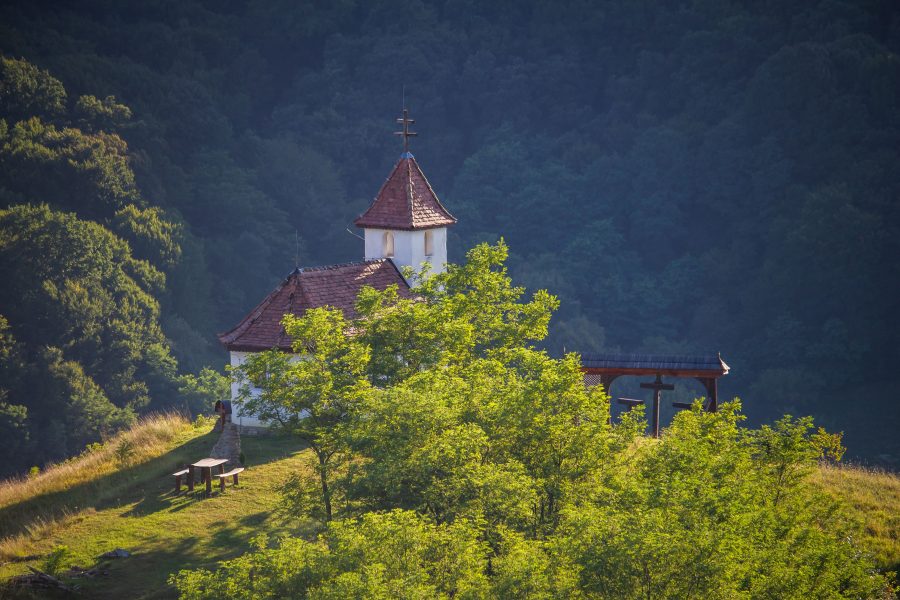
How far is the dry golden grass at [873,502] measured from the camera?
24828 millimetres

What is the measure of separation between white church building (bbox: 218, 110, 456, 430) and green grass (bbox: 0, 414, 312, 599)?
2616 mm

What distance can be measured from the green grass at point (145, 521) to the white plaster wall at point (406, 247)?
9.40 metres

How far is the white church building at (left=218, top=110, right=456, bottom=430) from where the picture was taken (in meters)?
32.8

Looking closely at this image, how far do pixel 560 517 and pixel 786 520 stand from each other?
4.04 metres

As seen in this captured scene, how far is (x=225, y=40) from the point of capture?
91.9 metres

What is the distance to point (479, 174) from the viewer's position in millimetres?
83312

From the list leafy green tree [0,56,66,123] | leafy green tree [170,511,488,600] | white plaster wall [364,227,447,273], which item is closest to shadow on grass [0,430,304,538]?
white plaster wall [364,227,447,273]

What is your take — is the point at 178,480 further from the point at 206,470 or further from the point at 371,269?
the point at 371,269

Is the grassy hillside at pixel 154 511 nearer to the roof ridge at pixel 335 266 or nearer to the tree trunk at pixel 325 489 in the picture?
the tree trunk at pixel 325 489

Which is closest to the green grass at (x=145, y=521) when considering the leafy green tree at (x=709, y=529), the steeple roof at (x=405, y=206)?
the leafy green tree at (x=709, y=529)

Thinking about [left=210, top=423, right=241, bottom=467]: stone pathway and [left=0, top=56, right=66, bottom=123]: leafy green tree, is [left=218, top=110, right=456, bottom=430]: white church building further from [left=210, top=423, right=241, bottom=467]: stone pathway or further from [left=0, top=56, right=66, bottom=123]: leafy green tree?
[left=0, top=56, right=66, bottom=123]: leafy green tree

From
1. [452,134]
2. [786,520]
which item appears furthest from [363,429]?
[452,134]

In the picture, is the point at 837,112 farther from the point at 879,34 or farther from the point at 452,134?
the point at 452,134

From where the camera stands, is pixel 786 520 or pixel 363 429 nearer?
pixel 786 520
